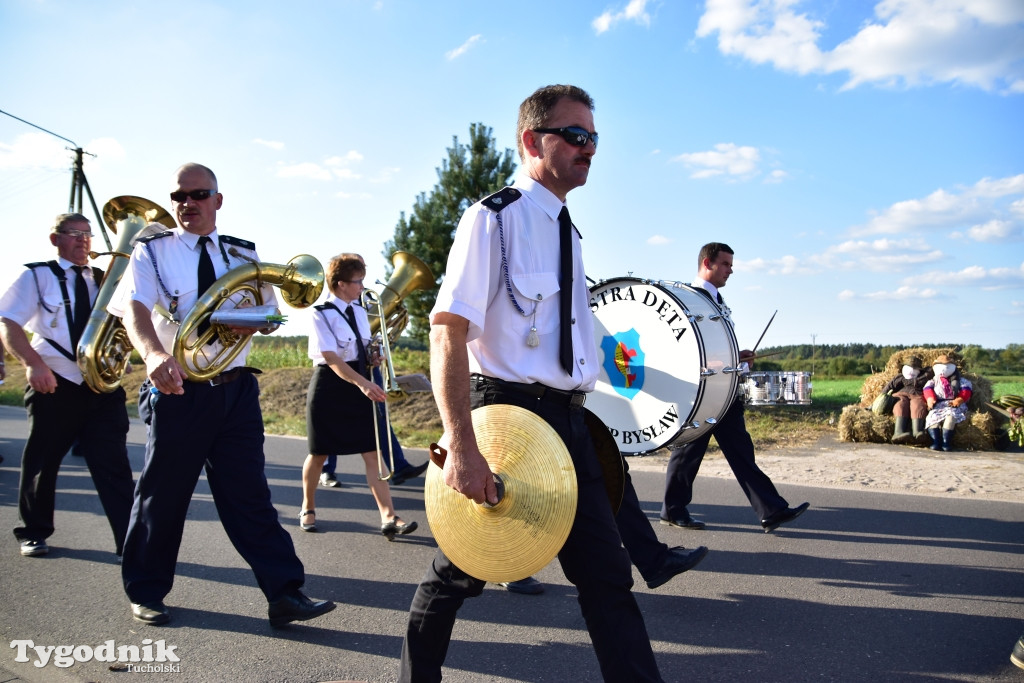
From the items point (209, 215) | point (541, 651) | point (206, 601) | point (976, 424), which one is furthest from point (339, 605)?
point (976, 424)

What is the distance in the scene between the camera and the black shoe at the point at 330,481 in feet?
23.8

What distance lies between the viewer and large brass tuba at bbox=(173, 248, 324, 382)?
359cm

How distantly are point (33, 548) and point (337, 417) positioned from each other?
2046mm

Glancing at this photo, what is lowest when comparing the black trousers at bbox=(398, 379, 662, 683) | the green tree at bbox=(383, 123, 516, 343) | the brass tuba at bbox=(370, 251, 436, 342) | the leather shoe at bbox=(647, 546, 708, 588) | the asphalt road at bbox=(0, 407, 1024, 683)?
the asphalt road at bbox=(0, 407, 1024, 683)

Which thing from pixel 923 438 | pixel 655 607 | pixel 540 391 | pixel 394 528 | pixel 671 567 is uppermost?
pixel 540 391

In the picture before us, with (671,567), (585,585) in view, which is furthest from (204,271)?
(671,567)

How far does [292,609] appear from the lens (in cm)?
362

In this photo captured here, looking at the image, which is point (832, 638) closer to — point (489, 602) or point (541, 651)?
point (541, 651)

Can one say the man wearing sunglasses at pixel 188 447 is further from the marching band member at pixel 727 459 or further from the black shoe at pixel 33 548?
the marching band member at pixel 727 459

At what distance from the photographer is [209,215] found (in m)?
3.81

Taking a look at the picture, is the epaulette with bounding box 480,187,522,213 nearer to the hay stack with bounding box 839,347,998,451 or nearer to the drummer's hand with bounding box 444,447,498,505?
the drummer's hand with bounding box 444,447,498,505

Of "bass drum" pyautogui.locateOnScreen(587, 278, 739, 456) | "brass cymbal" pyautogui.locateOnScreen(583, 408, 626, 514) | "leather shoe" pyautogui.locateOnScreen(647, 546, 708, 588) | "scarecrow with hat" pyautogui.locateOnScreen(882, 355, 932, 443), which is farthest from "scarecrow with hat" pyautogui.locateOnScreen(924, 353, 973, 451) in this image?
"brass cymbal" pyautogui.locateOnScreen(583, 408, 626, 514)

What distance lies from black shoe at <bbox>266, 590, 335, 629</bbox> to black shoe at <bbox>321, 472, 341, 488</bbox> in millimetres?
3616

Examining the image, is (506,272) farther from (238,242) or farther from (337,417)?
(337,417)
